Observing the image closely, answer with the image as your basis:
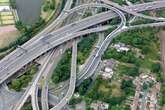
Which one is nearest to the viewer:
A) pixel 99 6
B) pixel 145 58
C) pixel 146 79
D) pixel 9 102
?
pixel 9 102

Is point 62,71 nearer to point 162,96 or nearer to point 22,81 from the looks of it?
point 22,81

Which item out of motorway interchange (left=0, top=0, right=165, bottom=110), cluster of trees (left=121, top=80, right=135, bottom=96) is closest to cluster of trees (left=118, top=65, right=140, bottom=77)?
cluster of trees (left=121, top=80, right=135, bottom=96)

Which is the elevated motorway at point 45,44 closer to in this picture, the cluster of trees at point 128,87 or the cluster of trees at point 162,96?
the cluster of trees at point 128,87

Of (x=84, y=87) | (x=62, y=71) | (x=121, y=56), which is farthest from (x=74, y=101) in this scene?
(x=121, y=56)

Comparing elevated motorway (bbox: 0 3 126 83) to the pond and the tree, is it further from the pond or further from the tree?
the tree

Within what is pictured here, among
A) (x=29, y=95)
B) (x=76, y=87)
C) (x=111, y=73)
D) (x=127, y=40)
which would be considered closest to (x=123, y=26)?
(x=127, y=40)

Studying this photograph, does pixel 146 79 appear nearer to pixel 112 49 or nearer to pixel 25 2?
pixel 112 49
